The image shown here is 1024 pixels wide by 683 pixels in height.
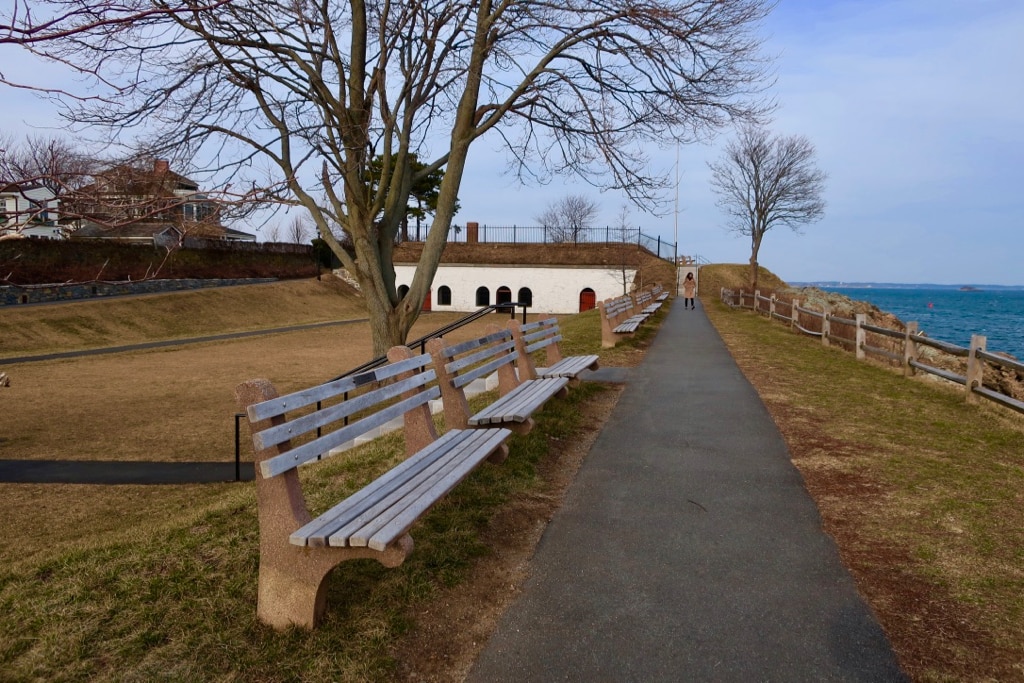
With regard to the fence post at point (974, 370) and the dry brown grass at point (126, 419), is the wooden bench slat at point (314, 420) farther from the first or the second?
the fence post at point (974, 370)

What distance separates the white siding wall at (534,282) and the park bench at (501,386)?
46.3 meters

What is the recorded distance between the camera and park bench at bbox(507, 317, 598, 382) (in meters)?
8.48

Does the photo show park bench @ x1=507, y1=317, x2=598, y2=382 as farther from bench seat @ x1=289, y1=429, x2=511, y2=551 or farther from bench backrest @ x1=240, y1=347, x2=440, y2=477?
bench backrest @ x1=240, y1=347, x2=440, y2=477

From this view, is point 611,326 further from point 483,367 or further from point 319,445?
point 319,445

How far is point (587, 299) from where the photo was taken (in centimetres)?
5497

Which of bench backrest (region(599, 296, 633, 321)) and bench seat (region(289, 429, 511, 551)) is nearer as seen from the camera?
bench seat (region(289, 429, 511, 551))

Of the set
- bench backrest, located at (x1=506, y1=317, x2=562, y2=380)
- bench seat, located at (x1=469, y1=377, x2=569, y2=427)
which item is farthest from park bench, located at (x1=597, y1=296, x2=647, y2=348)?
bench seat, located at (x1=469, y1=377, x2=569, y2=427)

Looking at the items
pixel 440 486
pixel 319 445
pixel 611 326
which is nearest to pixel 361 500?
pixel 319 445

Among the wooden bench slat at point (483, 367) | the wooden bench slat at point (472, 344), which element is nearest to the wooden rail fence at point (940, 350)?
the wooden bench slat at point (483, 367)

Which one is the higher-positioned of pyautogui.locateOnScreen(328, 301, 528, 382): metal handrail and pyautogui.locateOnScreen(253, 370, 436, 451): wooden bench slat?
pyautogui.locateOnScreen(253, 370, 436, 451): wooden bench slat

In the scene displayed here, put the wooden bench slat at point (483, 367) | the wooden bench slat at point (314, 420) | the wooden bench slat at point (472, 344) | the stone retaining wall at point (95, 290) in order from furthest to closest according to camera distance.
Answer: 1. the stone retaining wall at point (95, 290)
2. the wooden bench slat at point (472, 344)
3. the wooden bench slat at point (483, 367)
4. the wooden bench slat at point (314, 420)

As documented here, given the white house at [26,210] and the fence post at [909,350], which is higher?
the white house at [26,210]

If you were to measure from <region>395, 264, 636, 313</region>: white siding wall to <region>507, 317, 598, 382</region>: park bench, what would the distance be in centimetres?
4397

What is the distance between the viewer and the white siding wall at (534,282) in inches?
2140
